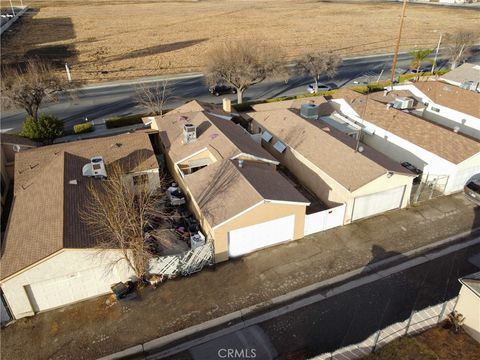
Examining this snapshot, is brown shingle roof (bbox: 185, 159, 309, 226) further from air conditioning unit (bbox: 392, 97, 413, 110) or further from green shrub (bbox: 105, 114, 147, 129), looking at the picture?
air conditioning unit (bbox: 392, 97, 413, 110)

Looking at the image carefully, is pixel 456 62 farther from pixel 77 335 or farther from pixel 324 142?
pixel 77 335

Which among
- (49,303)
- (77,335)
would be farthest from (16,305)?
(77,335)

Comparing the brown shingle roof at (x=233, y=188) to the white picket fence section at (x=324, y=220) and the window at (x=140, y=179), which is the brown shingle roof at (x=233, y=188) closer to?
the white picket fence section at (x=324, y=220)

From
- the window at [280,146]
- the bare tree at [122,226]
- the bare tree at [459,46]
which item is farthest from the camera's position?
the bare tree at [459,46]

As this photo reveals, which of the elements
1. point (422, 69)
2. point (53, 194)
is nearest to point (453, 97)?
point (422, 69)

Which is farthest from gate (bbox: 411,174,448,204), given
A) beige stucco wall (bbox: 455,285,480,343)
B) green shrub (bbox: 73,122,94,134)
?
green shrub (bbox: 73,122,94,134)

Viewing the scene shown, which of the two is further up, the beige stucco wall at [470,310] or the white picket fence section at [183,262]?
the beige stucco wall at [470,310]

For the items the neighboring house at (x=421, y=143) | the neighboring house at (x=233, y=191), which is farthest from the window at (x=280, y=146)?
the neighboring house at (x=421, y=143)
